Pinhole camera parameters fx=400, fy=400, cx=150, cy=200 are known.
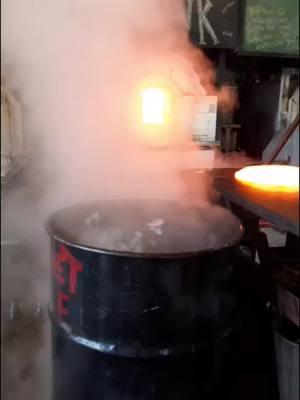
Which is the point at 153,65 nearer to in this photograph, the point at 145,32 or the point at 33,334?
the point at 145,32

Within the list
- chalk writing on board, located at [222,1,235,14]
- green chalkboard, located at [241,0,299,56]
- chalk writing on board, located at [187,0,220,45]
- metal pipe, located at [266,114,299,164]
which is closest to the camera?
metal pipe, located at [266,114,299,164]

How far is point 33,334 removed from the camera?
2102 millimetres

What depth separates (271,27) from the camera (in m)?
2.53

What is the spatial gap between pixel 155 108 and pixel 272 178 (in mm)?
752

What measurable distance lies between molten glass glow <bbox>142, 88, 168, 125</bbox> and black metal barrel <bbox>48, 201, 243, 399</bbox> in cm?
83

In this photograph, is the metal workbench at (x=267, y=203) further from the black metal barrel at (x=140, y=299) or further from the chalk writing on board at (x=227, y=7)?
the chalk writing on board at (x=227, y=7)

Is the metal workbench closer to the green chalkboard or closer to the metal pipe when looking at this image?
the metal pipe

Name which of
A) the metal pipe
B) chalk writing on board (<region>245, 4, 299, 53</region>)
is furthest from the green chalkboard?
the metal pipe

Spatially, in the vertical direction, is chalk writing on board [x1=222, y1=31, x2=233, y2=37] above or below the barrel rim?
above

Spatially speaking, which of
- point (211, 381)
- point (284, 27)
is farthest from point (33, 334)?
point (284, 27)

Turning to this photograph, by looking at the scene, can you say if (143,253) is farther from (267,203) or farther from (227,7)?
(227,7)

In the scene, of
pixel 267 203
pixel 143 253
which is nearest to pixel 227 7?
pixel 267 203

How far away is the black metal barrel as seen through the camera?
113 centimetres

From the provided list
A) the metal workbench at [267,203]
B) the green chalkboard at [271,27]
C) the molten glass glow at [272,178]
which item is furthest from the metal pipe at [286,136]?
the green chalkboard at [271,27]
